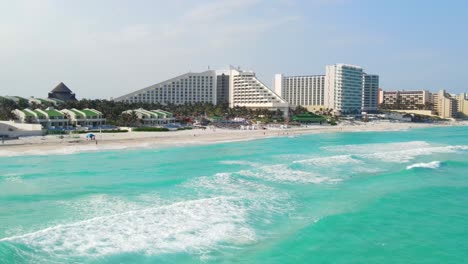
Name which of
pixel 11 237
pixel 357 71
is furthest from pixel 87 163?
pixel 357 71

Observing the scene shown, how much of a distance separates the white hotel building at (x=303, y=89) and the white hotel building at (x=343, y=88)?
14.3ft

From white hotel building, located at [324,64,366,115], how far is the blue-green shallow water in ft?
318

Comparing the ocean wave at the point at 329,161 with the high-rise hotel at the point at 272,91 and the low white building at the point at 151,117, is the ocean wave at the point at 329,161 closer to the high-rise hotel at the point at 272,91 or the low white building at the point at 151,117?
the low white building at the point at 151,117

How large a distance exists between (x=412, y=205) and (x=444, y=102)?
150048 millimetres

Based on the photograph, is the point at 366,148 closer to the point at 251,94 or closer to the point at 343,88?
the point at 251,94

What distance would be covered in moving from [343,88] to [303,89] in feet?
51.5

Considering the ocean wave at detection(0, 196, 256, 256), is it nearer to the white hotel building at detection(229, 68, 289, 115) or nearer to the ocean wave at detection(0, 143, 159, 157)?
the ocean wave at detection(0, 143, 159, 157)

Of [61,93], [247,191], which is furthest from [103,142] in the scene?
[61,93]

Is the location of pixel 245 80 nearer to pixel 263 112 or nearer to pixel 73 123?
pixel 263 112

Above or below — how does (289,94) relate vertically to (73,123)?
above

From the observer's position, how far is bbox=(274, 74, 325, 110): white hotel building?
447ft

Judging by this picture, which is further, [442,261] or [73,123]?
[73,123]

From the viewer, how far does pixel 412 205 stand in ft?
67.0

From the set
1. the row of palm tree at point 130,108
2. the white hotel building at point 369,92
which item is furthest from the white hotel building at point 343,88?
the row of palm tree at point 130,108
